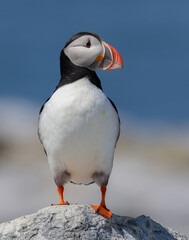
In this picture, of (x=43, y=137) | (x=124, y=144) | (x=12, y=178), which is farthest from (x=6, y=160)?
(x=43, y=137)

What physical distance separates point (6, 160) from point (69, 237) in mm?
23337

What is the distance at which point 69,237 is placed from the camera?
7.98 m

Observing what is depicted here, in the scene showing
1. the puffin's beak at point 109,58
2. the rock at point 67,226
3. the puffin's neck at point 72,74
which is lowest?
the rock at point 67,226

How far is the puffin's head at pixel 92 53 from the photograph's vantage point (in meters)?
8.89

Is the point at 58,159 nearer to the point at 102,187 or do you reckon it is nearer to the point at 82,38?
the point at 102,187

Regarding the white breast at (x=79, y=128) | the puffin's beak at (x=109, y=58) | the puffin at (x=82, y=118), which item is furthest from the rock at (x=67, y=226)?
the puffin's beak at (x=109, y=58)

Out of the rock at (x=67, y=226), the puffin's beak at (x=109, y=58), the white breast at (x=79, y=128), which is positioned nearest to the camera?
the rock at (x=67, y=226)

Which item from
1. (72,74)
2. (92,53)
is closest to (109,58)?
(92,53)

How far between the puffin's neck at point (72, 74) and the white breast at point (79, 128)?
0.10 metres

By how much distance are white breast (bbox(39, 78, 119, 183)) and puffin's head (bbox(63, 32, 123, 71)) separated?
0.32 metres

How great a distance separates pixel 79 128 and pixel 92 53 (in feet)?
3.86

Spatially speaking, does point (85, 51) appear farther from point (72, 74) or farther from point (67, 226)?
point (67, 226)

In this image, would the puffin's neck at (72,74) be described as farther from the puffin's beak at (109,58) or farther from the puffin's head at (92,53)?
the puffin's beak at (109,58)

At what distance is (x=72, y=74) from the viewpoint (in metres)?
8.94
